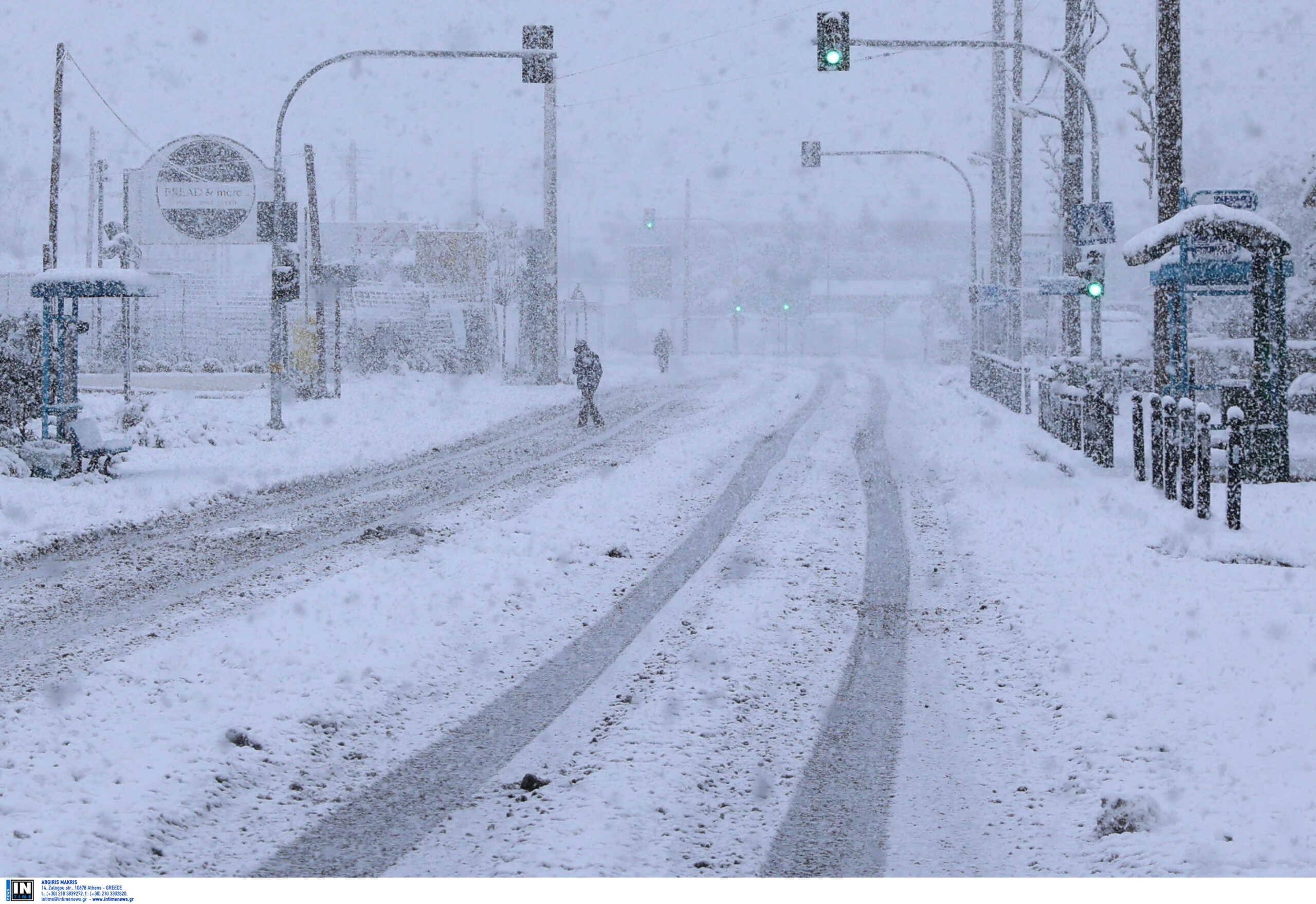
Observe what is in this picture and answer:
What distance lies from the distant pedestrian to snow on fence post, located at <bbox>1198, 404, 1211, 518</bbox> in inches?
1242

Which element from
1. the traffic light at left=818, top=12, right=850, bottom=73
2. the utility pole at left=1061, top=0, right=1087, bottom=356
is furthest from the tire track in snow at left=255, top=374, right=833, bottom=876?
the utility pole at left=1061, top=0, right=1087, bottom=356

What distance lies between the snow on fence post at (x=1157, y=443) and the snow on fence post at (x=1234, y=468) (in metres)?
2.10

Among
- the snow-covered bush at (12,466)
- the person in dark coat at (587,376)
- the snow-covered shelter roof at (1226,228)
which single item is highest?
the snow-covered shelter roof at (1226,228)

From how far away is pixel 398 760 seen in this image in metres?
5.44

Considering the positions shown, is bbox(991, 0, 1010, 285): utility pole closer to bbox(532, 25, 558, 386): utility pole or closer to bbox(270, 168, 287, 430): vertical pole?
bbox(532, 25, 558, 386): utility pole

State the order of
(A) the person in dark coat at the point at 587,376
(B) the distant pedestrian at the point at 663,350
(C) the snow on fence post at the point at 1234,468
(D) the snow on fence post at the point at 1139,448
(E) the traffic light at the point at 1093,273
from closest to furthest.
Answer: (C) the snow on fence post at the point at 1234,468
(D) the snow on fence post at the point at 1139,448
(E) the traffic light at the point at 1093,273
(A) the person in dark coat at the point at 587,376
(B) the distant pedestrian at the point at 663,350

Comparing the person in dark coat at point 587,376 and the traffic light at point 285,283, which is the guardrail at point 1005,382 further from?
the traffic light at point 285,283

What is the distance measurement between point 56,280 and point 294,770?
12463mm

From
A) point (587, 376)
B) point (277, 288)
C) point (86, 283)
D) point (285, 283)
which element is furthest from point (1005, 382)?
point (86, 283)

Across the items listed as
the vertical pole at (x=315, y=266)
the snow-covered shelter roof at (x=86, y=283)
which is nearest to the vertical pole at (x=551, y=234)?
the vertical pole at (x=315, y=266)

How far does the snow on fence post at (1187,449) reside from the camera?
12055mm

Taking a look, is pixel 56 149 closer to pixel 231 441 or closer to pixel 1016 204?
pixel 231 441

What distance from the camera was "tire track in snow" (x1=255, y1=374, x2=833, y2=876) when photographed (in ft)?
14.5
